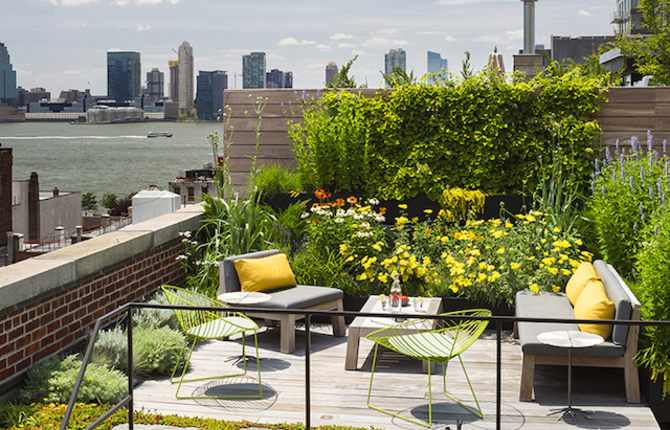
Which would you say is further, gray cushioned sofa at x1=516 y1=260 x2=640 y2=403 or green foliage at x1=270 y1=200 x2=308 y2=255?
green foliage at x1=270 y1=200 x2=308 y2=255

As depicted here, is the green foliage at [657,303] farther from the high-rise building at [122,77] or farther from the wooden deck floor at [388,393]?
the high-rise building at [122,77]

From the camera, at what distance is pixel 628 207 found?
19.2 feet

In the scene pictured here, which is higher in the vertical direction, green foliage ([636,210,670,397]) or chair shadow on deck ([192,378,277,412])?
green foliage ([636,210,670,397])

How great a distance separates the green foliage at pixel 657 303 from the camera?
14.9ft

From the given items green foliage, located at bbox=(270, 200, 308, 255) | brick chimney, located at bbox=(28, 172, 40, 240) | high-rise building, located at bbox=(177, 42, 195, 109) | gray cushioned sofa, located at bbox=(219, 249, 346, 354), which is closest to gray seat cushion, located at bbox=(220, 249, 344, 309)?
gray cushioned sofa, located at bbox=(219, 249, 346, 354)

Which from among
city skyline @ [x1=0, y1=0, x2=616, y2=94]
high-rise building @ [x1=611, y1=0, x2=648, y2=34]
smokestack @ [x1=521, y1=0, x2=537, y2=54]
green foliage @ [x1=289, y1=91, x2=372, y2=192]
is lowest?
green foliage @ [x1=289, y1=91, x2=372, y2=192]

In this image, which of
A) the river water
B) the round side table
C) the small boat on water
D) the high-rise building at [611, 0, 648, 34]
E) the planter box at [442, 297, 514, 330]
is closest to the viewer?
the round side table

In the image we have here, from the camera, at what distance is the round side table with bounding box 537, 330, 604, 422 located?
4305mm

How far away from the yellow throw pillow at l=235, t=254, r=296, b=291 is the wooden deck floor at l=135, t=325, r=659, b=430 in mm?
652

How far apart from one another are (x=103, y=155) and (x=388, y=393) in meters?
126

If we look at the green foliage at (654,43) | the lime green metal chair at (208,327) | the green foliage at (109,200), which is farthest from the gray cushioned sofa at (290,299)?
the green foliage at (109,200)

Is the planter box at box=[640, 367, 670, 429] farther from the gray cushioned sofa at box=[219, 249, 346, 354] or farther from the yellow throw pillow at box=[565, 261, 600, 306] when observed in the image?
the gray cushioned sofa at box=[219, 249, 346, 354]

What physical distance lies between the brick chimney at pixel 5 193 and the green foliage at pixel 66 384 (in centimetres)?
5599

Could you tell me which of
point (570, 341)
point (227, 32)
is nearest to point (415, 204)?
point (570, 341)
